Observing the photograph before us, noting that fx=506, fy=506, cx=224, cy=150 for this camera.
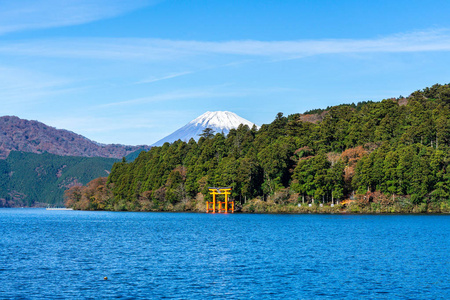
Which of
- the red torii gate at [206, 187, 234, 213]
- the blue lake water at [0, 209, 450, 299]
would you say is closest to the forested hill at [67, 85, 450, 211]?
the red torii gate at [206, 187, 234, 213]

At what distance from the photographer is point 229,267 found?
99.9 feet

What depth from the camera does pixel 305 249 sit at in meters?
38.8

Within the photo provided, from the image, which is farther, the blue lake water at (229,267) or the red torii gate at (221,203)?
the red torii gate at (221,203)

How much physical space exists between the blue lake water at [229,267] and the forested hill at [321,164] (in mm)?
35851

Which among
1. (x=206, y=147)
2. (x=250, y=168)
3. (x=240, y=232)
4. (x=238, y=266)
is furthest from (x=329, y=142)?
(x=238, y=266)

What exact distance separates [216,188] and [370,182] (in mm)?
30260

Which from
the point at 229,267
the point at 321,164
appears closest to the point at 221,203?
the point at 321,164

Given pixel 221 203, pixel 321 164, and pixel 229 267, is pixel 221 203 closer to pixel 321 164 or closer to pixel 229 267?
pixel 321 164

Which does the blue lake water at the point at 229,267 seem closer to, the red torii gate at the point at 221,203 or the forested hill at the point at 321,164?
the forested hill at the point at 321,164

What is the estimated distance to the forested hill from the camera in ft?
273

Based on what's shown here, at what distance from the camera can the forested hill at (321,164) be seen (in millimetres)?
83125

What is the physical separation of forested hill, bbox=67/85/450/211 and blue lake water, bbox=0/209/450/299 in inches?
1411

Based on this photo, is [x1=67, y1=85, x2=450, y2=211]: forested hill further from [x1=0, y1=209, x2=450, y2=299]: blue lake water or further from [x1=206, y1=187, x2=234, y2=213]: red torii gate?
[x1=0, y1=209, x2=450, y2=299]: blue lake water

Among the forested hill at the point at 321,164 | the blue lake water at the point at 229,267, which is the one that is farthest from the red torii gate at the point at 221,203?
the blue lake water at the point at 229,267
